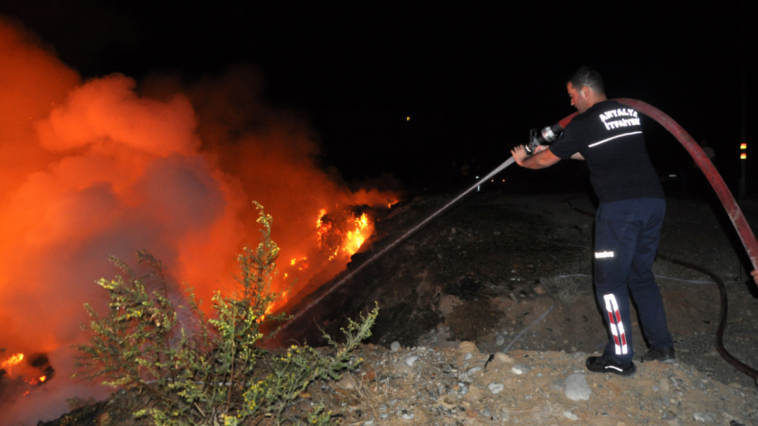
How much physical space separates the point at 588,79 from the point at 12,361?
8.72 meters

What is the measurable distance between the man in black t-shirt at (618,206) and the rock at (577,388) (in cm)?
17

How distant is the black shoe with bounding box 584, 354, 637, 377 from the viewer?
99.0 inches

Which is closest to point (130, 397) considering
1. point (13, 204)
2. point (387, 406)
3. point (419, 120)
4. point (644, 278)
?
point (387, 406)

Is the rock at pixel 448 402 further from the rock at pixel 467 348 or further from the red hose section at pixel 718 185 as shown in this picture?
the red hose section at pixel 718 185

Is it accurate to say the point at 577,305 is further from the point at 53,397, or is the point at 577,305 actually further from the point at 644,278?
the point at 53,397

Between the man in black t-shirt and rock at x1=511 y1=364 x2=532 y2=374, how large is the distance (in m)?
0.39

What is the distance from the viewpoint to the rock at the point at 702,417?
2205 millimetres

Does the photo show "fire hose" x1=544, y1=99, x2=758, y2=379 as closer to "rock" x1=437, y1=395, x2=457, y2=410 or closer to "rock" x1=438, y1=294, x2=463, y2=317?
"rock" x1=437, y1=395, x2=457, y2=410

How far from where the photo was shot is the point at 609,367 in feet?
8.29

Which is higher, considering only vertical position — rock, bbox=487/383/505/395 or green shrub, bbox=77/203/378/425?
green shrub, bbox=77/203/378/425

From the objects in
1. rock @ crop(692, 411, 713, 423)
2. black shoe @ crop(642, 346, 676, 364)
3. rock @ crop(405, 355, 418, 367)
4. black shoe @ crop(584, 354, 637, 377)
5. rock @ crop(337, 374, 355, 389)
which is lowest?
rock @ crop(692, 411, 713, 423)

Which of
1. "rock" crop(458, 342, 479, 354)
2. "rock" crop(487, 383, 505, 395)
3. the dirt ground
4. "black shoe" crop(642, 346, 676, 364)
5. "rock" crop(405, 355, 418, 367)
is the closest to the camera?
the dirt ground

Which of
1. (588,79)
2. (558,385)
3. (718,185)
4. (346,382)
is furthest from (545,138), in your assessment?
(346,382)

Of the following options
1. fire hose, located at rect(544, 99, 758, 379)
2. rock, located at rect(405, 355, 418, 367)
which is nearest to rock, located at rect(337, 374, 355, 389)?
rock, located at rect(405, 355, 418, 367)
